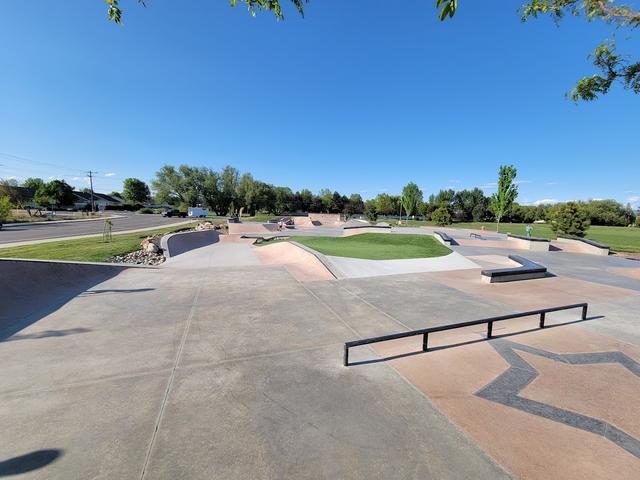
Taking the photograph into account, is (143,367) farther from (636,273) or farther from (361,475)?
(636,273)

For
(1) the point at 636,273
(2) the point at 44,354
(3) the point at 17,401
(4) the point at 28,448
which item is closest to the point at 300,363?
(4) the point at 28,448

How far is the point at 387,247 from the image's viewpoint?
16.2m

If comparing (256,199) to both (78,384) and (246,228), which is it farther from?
(78,384)

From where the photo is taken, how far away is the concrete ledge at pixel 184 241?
591 inches

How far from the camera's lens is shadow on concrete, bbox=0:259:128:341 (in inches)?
229

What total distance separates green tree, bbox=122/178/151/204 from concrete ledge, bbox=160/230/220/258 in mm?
105678

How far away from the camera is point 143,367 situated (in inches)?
155

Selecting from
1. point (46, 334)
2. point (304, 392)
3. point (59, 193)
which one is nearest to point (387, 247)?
point (304, 392)

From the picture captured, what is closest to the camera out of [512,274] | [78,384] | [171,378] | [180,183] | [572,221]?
[78,384]

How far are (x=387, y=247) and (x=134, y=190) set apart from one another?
→ 124m

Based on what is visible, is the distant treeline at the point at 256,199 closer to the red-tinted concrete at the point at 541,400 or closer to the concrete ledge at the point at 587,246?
the concrete ledge at the point at 587,246

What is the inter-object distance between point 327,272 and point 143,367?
6.64 metres

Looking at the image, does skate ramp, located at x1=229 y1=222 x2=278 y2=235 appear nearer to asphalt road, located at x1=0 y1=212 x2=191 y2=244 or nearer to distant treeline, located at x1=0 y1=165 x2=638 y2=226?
asphalt road, located at x1=0 y1=212 x2=191 y2=244

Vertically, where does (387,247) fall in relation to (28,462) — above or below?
above
